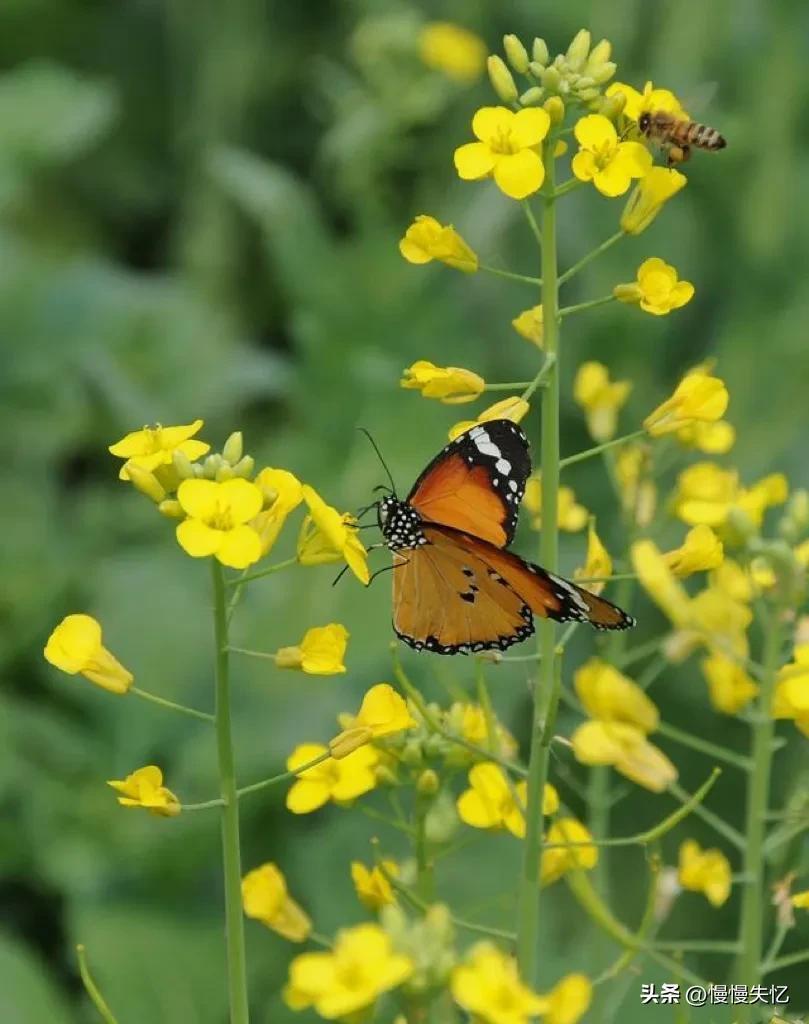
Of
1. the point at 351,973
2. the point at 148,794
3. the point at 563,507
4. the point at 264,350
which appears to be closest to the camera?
the point at 351,973

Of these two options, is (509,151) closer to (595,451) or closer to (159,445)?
(595,451)

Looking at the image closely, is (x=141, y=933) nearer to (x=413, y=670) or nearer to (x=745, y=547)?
(x=413, y=670)

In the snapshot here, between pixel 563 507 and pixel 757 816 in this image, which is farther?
pixel 563 507

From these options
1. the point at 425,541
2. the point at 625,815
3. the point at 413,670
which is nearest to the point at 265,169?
the point at 413,670

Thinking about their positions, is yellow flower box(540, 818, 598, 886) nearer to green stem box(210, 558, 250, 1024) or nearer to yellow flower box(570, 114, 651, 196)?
green stem box(210, 558, 250, 1024)

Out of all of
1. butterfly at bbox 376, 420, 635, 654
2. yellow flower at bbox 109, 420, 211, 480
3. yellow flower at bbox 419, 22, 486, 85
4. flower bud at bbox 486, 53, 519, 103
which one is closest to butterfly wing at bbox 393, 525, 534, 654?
butterfly at bbox 376, 420, 635, 654

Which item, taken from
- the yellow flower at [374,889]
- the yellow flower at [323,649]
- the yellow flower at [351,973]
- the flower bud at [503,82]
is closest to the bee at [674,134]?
the flower bud at [503,82]

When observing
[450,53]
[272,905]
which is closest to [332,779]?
[272,905]
